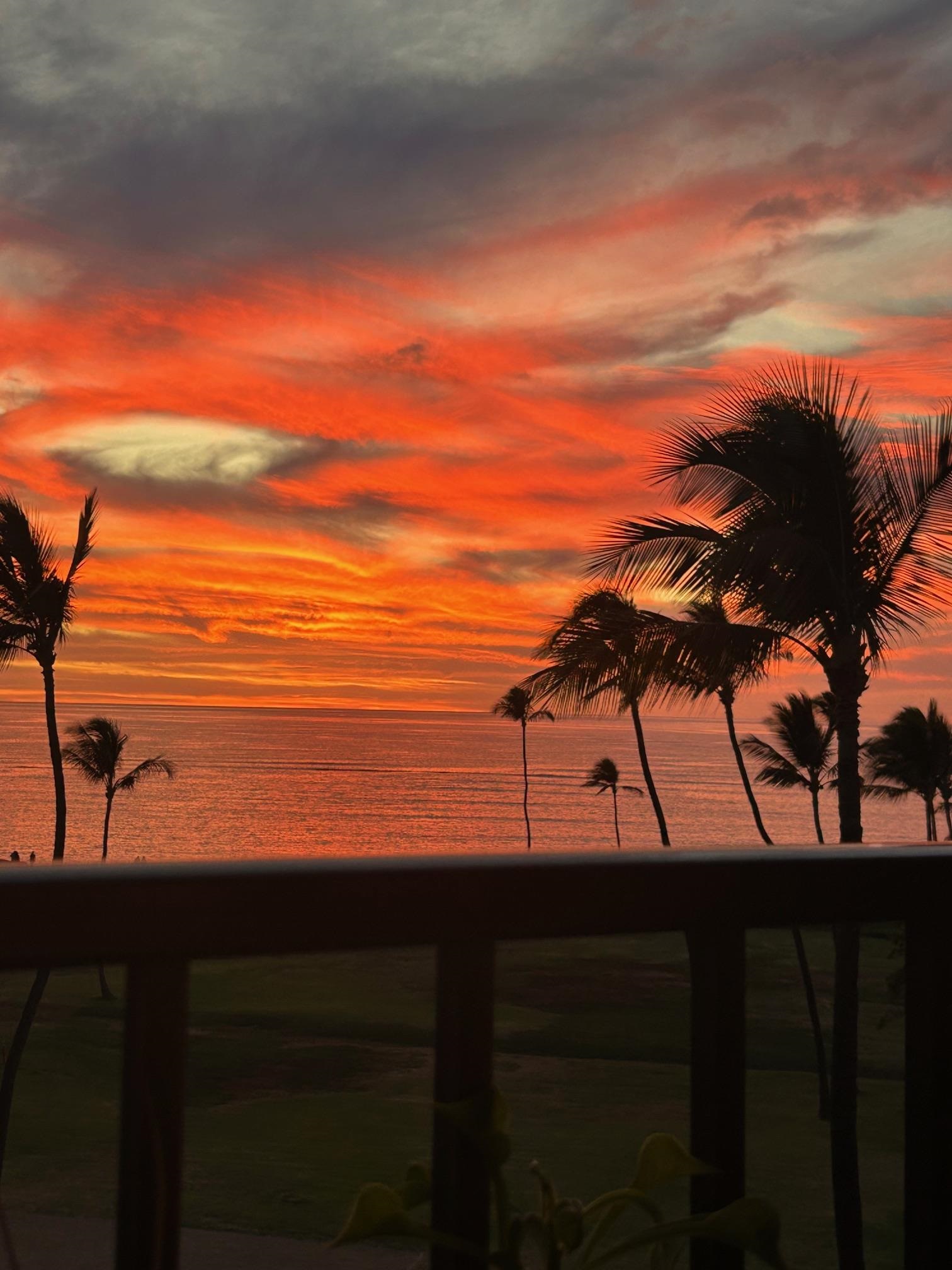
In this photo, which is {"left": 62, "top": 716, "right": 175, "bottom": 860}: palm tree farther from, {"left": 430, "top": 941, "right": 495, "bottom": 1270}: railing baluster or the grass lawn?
{"left": 430, "top": 941, "right": 495, "bottom": 1270}: railing baluster

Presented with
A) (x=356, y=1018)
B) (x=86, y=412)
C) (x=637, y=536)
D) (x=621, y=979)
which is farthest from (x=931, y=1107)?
(x=621, y=979)

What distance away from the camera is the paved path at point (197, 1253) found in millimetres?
685

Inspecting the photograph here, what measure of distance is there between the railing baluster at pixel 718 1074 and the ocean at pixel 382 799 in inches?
1164

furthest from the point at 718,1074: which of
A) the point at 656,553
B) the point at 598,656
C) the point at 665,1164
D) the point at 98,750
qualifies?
the point at 98,750

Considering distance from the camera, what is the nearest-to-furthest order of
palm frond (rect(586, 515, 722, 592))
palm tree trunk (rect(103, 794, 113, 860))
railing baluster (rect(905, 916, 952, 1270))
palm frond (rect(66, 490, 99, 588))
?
railing baluster (rect(905, 916, 952, 1270)) → palm frond (rect(586, 515, 722, 592)) → palm frond (rect(66, 490, 99, 588)) → palm tree trunk (rect(103, 794, 113, 860))

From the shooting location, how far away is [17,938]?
1.94 ft

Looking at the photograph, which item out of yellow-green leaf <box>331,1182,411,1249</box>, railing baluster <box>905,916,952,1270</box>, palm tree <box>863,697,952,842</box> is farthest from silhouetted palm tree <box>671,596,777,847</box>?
palm tree <box>863,697,952,842</box>

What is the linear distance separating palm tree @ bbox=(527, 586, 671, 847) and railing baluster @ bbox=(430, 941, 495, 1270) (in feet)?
34.1

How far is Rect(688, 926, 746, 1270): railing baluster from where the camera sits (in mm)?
844

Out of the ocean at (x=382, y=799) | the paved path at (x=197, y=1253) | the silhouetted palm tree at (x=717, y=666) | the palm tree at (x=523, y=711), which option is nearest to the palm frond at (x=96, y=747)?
the ocean at (x=382, y=799)

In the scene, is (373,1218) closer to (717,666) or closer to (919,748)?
(717,666)

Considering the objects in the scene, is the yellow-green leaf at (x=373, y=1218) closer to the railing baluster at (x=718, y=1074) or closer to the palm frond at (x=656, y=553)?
the railing baluster at (x=718, y=1074)

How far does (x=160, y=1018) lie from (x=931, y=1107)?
653 millimetres

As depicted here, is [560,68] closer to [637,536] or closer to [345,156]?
[345,156]
